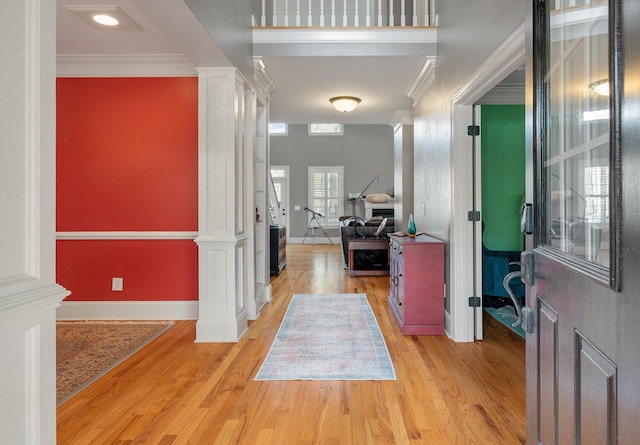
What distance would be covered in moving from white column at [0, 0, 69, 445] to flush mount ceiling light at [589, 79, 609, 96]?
1429mm

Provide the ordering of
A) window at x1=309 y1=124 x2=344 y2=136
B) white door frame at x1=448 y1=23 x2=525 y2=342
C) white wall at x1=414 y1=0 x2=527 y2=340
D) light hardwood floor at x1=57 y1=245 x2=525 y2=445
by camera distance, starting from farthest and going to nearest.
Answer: window at x1=309 y1=124 x2=344 y2=136, white door frame at x1=448 y1=23 x2=525 y2=342, white wall at x1=414 y1=0 x2=527 y2=340, light hardwood floor at x1=57 y1=245 x2=525 y2=445

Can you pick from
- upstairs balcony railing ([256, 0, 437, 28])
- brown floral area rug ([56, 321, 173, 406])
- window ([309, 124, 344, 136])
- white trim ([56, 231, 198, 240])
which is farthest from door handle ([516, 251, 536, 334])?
window ([309, 124, 344, 136])

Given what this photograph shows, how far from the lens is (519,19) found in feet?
6.86

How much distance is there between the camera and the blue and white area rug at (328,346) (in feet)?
8.37

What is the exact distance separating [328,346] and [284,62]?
2.92 meters

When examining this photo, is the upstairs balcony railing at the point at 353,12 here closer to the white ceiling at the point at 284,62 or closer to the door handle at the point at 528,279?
the white ceiling at the point at 284,62

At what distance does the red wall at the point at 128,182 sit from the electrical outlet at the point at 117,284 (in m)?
0.04

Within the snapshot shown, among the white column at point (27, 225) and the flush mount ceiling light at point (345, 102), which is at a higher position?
the flush mount ceiling light at point (345, 102)

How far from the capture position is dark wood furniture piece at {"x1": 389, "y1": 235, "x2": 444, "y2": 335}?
3.35m

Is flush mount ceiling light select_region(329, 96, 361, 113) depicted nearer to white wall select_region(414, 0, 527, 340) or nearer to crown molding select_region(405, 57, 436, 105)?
crown molding select_region(405, 57, 436, 105)

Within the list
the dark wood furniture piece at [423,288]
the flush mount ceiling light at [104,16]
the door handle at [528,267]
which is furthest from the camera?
the dark wood furniture piece at [423,288]

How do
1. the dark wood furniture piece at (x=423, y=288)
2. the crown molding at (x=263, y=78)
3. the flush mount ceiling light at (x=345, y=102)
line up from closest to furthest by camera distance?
the dark wood furniture piece at (x=423, y=288)
the crown molding at (x=263, y=78)
the flush mount ceiling light at (x=345, y=102)

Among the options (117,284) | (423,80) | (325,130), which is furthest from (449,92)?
(325,130)

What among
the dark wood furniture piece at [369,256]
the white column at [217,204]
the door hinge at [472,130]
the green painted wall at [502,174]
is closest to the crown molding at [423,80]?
the green painted wall at [502,174]
